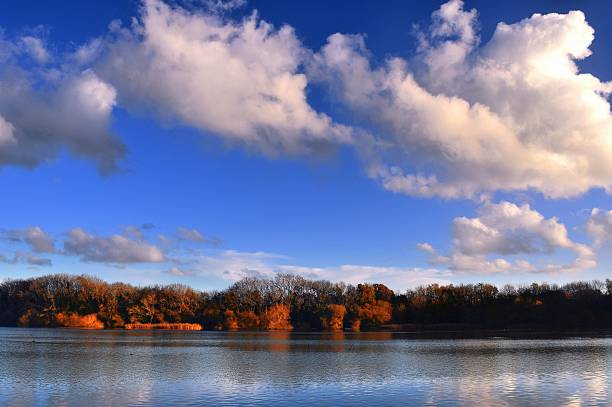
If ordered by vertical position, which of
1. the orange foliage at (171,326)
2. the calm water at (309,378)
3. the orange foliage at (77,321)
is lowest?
the orange foliage at (171,326)

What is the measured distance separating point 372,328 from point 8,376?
11939 centimetres

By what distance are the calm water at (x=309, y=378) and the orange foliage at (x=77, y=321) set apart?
3971 inches

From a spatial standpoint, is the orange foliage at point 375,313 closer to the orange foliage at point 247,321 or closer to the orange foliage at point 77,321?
the orange foliage at point 247,321

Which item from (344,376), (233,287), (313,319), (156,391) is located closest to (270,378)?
(344,376)

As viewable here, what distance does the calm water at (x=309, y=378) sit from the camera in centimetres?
3034

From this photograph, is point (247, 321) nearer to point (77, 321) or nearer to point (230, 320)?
point (230, 320)

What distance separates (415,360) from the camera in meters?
52.5

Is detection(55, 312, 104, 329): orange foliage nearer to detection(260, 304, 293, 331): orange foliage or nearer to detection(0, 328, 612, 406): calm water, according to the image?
detection(260, 304, 293, 331): orange foliage

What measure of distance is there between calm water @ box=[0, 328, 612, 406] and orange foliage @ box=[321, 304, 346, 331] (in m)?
91.9

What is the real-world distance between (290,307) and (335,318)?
21.4 metres

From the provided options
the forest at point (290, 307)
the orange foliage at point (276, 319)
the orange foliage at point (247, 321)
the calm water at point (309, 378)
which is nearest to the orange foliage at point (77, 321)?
the forest at point (290, 307)

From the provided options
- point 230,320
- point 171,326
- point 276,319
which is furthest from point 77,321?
point 276,319

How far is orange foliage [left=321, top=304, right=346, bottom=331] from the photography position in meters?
151

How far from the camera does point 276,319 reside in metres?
159
